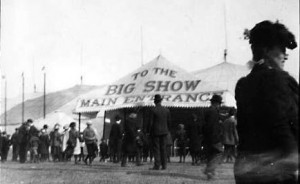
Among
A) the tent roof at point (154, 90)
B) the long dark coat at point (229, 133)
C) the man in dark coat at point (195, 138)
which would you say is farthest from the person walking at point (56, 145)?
the long dark coat at point (229, 133)

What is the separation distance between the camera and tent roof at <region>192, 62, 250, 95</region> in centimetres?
3064

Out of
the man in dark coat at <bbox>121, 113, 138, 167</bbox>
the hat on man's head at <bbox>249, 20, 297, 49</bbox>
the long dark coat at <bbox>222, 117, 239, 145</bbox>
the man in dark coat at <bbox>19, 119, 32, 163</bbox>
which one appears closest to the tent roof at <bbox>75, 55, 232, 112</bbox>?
the man in dark coat at <bbox>19, 119, 32, 163</bbox>

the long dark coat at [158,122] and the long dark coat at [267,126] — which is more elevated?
the long dark coat at [158,122]

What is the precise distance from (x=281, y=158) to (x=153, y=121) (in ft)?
35.2

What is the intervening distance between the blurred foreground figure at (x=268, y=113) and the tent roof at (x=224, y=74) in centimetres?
2743

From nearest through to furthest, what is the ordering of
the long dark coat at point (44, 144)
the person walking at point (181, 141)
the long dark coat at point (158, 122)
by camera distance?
1. the long dark coat at point (158, 122)
2. the person walking at point (181, 141)
3. the long dark coat at point (44, 144)

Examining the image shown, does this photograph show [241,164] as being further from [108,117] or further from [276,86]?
[108,117]

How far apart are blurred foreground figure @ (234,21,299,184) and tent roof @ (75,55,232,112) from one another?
59.2 ft

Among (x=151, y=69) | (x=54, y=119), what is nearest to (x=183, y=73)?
(x=151, y=69)

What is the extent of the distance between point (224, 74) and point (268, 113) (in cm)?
2922

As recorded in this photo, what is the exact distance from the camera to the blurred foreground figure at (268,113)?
8.83ft

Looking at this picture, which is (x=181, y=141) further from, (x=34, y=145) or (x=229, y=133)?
(x=34, y=145)

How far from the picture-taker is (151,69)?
2391cm

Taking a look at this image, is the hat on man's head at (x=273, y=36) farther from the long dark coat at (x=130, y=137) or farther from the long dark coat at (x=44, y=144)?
the long dark coat at (x=44, y=144)
